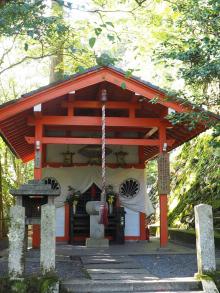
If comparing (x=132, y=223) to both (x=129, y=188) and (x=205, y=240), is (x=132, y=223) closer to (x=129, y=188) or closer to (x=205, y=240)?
(x=129, y=188)

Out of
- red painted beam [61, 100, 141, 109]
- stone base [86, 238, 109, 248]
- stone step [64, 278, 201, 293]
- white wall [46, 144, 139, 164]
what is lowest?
stone step [64, 278, 201, 293]

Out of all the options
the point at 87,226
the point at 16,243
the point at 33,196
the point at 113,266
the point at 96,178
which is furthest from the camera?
the point at 96,178

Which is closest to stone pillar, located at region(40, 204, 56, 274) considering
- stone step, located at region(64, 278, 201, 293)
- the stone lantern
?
stone step, located at region(64, 278, 201, 293)

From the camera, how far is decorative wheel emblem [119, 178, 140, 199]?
13.2 metres

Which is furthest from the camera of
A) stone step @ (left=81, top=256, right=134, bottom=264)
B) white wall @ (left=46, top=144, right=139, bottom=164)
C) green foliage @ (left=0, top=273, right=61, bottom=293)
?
white wall @ (left=46, top=144, right=139, bottom=164)

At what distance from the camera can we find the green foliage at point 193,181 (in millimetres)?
13281

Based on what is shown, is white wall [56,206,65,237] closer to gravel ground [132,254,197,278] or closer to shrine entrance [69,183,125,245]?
shrine entrance [69,183,125,245]

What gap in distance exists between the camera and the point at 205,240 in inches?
261

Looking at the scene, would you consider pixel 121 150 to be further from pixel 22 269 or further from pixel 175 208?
pixel 22 269

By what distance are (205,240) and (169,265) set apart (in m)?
1.80

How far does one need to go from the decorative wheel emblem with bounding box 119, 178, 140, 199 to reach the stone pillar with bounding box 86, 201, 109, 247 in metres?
1.93

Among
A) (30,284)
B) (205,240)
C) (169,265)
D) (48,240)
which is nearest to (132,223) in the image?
(169,265)

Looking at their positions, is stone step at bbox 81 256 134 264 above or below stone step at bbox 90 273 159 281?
above

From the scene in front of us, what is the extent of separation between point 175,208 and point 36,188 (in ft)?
30.5
